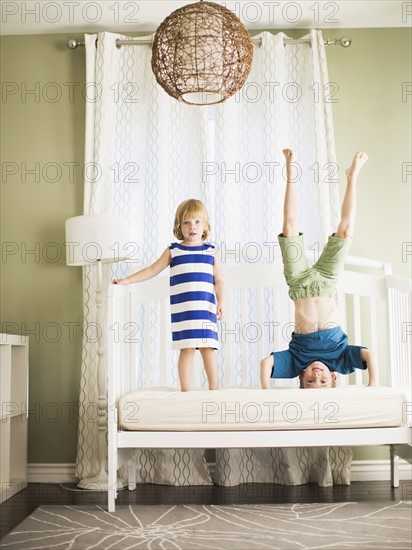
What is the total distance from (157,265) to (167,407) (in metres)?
0.64

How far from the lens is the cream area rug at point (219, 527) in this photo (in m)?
2.10

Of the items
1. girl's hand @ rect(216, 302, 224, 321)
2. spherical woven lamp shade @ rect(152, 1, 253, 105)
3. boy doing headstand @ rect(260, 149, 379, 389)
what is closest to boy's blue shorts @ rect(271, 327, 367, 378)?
boy doing headstand @ rect(260, 149, 379, 389)

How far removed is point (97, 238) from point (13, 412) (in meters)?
0.83

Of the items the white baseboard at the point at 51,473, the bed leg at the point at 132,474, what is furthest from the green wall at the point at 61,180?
the bed leg at the point at 132,474

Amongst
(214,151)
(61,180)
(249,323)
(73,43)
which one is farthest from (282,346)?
(73,43)

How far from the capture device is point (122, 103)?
11.4 ft

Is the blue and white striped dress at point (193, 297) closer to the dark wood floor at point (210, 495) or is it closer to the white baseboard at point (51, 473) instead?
the dark wood floor at point (210, 495)

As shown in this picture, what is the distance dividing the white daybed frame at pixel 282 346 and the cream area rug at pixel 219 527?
7.9 inches

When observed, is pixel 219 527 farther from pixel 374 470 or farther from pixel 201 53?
pixel 201 53

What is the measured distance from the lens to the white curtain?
11.1ft

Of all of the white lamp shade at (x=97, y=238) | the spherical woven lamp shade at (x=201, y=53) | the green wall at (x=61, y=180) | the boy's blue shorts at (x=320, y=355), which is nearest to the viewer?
the spherical woven lamp shade at (x=201, y=53)

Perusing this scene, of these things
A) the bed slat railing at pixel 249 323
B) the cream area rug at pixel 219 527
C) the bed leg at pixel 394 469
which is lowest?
the cream area rug at pixel 219 527

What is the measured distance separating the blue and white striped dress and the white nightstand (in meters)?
0.72

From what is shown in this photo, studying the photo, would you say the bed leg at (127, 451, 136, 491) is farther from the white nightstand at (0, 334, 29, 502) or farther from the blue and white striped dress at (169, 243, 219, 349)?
the blue and white striped dress at (169, 243, 219, 349)
